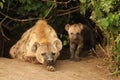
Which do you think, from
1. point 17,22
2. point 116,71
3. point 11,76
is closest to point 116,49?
point 116,71

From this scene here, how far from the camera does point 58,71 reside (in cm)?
812

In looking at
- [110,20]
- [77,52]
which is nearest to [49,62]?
[77,52]

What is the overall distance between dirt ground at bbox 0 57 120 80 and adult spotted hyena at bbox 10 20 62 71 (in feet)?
0.59

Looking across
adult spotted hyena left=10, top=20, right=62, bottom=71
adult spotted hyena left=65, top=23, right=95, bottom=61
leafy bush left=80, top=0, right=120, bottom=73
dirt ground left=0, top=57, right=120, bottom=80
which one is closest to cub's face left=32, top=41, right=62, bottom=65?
adult spotted hyena left=10, top=20, right=62, bottom=71

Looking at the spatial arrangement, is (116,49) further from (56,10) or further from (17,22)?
(17,22)

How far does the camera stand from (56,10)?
9805mm

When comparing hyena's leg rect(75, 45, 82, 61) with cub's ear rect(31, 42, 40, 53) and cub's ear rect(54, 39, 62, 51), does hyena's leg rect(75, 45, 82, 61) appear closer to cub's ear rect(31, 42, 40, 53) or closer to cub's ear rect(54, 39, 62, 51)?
cub's ear rect(54, 39, 62, 51)

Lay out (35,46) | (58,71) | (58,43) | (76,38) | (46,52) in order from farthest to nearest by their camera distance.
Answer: (76,38) → (58,43) → (35,46) → (46,52) → (58,71)

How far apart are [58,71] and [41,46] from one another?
689mm

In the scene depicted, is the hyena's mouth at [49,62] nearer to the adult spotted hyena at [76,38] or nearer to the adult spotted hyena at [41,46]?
the adult spotted hyena at [41,46]

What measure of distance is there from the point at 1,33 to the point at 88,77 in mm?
3305

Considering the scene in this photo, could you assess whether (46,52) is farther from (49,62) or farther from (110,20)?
(110,20)

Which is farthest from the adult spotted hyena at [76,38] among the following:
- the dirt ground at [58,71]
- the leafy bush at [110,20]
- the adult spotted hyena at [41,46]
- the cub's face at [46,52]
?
the leafy bush at [110,20]

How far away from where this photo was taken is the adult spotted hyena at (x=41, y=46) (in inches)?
326
